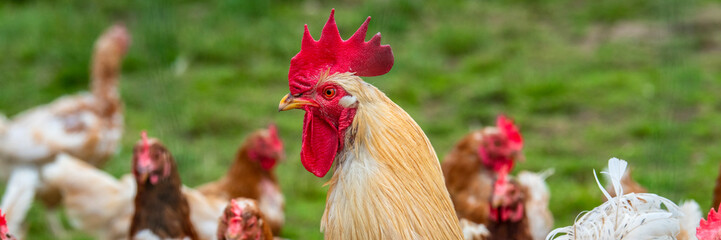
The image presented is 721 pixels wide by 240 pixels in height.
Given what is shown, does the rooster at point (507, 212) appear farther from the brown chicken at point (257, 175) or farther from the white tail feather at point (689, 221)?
the brown chicken at point (257, 175)

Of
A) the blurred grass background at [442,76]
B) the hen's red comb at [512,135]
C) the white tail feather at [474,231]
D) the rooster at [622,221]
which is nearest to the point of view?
the rooster at [622,221]

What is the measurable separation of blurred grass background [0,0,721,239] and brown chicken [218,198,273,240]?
1617 millimetres

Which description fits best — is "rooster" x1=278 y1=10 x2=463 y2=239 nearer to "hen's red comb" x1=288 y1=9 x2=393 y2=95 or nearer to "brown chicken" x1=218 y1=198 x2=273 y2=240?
"hen's red comb" x1=288 y1=9 x2=393 y2=95

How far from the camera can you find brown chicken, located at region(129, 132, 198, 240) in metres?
3.80

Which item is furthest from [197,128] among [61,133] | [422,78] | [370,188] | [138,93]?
[370,188]

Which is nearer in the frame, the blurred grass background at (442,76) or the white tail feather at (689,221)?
the white tail feather at (689,221)

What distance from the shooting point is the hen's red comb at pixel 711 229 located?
2374 mm

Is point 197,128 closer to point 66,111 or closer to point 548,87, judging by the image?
point 66,111

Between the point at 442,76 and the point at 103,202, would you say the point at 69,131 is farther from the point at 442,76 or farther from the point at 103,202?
the point at 442,76

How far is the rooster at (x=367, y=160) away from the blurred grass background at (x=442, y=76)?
7.60 ft

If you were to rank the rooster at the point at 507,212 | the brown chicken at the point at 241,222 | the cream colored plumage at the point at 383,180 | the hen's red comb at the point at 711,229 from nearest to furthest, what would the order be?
the hen's red comb at the point at 711,229
the cream colored plumage at the point at 383,180
the brown chicken at the point at 241,222
the rooster at the point at 507,212

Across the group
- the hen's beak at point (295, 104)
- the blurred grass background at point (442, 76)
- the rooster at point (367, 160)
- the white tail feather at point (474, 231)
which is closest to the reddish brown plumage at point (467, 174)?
the white tail feather at point (474, 231)

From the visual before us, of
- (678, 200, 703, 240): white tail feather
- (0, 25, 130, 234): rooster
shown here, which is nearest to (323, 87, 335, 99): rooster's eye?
(678, 200, 703, 240): white tail feather

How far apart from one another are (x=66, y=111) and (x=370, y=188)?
11.7ft
